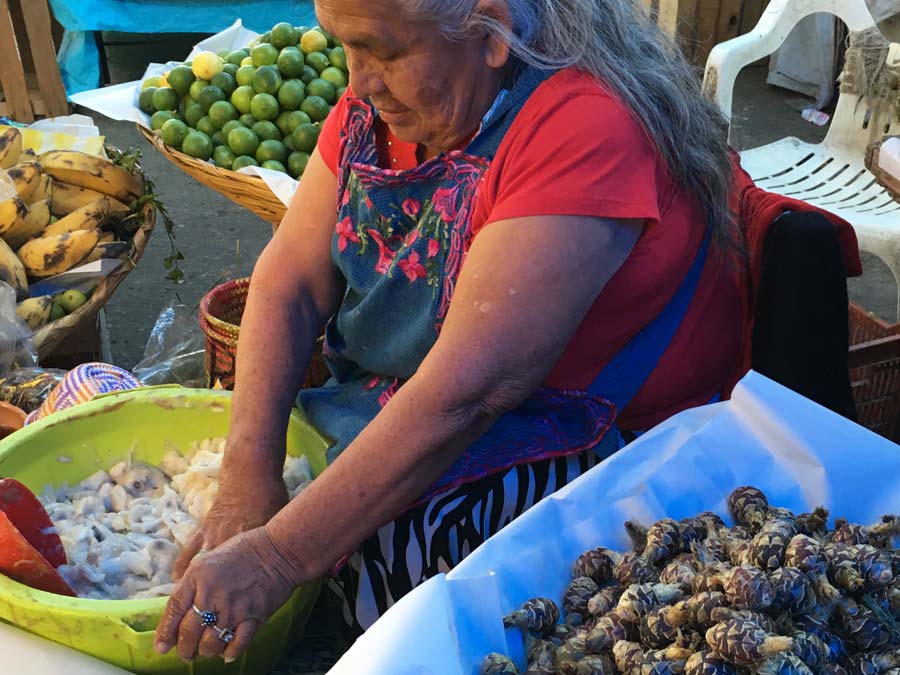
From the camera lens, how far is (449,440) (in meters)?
1.39

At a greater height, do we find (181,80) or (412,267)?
(181,80)

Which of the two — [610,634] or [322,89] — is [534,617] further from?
[322,89]

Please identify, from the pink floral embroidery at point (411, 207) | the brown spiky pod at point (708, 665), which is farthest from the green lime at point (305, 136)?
the brown spiky pod at point (708, 665)

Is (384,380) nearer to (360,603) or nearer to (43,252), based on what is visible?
(360,603)

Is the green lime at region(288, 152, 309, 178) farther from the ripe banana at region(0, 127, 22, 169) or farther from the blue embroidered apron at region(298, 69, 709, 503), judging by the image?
the blue embroidered apron at region(298, 69, 709, 503)

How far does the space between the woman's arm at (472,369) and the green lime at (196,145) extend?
5.53 feet

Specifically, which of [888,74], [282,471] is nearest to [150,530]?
[282,471]

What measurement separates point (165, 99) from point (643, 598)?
2.45m

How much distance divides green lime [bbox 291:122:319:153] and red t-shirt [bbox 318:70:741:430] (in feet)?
3.94

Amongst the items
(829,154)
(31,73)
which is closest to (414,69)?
(829,154)

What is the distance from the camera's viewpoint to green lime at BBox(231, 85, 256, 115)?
9.89 feet

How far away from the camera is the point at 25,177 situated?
109 inches

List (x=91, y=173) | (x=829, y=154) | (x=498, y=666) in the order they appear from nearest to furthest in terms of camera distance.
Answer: (x=498, y=666)
(x=91, y=173)
(x=829, y=154)

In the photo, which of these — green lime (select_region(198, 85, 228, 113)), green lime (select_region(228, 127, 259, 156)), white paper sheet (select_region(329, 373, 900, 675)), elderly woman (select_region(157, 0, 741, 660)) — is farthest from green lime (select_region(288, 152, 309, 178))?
white paper sheet (select_region(329, 373, 900, 675))
